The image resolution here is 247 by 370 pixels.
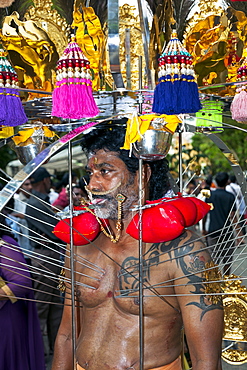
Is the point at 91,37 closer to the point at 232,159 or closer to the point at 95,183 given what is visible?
the point at 95,183

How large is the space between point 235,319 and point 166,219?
0.84 metres

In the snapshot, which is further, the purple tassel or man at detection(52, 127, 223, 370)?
man at detection(52, 127, 223, 370)

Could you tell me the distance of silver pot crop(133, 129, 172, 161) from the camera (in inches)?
80.6

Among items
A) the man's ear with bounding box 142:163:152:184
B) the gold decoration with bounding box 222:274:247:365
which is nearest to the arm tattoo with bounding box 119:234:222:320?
the man's ear with bounding box 142:163:152:184

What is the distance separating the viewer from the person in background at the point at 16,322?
11.1 feet

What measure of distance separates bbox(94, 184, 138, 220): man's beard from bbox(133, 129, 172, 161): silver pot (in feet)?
1.32

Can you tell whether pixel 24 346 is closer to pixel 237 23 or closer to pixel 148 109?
pixel 148 109

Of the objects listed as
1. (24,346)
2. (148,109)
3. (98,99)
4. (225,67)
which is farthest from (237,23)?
(24,346)

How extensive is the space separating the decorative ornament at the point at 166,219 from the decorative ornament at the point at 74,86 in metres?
0.59

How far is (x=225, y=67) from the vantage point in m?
2.15

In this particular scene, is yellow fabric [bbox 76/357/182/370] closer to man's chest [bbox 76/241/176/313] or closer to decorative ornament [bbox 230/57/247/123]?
man's chest [bbox 76/241/176/313]

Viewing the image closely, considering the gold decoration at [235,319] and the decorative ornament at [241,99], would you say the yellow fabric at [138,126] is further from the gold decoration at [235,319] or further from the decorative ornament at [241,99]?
the gold decoration at [235,319]

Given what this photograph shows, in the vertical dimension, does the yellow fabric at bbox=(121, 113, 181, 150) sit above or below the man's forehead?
above

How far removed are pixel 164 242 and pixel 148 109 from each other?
2.03ft
